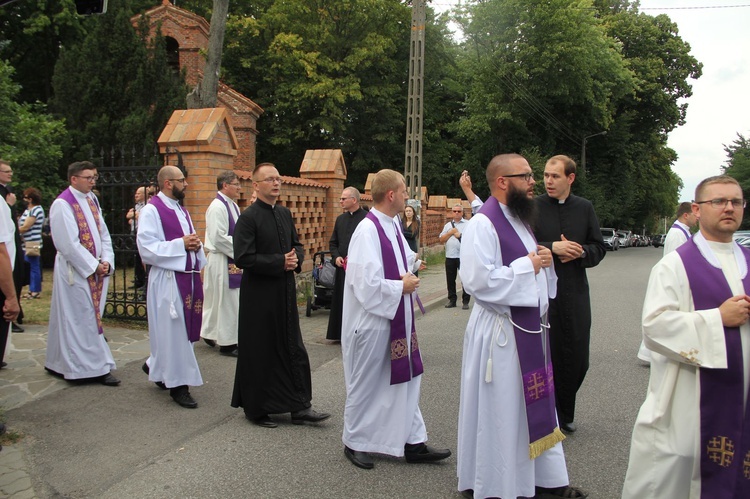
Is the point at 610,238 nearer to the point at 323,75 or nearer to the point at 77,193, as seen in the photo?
the point at 323,75

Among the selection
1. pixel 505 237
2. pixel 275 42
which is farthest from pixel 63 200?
pixel 275 42

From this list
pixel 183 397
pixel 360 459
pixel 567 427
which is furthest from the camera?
pixel 183 397

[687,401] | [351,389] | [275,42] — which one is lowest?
[351,389]

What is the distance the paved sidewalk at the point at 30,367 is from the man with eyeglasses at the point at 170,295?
1.18 metres

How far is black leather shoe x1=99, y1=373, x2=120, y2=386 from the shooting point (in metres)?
6.12

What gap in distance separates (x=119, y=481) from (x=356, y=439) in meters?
1.55

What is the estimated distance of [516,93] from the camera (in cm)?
3469

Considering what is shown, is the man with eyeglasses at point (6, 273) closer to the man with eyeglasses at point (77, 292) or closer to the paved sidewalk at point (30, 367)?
the paved sidewalk at point (30, 367)

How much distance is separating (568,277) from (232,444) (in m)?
2.83

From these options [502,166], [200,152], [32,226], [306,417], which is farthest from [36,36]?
[502,166]

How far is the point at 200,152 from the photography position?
28.0 feet

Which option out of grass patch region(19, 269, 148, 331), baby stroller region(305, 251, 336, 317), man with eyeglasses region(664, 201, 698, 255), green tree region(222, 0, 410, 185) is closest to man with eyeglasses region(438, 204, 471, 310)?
baby stroller region(305, 251, 336, 317)

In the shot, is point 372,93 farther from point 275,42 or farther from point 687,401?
point 687,401

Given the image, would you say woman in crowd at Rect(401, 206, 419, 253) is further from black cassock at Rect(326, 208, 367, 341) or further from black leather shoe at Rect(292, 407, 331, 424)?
black leather shoe at Rect(292, 407, 331, 424)
